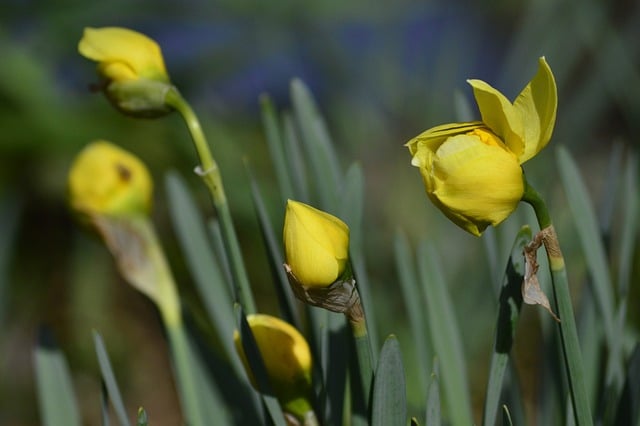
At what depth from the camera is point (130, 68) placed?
0.37m

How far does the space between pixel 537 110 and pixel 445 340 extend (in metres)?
0.14

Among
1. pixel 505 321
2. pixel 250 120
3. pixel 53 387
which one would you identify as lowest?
pixel 250 120

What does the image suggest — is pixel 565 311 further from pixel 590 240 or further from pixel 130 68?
pixel 130 68

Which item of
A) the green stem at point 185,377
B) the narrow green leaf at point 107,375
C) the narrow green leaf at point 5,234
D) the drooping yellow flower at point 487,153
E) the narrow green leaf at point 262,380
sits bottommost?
the narrow green leaf at point 5,234

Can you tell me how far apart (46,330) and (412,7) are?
1.08 m

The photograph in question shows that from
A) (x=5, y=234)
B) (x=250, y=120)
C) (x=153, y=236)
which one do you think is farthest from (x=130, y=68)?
(x=250, y=120)

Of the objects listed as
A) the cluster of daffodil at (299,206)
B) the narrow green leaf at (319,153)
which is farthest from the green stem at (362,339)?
the narrow green leaf at (319,153)

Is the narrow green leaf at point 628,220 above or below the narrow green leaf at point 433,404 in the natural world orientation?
above

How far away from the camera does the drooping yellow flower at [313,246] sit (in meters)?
0.29

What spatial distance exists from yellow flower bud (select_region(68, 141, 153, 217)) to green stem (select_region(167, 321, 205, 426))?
75mm

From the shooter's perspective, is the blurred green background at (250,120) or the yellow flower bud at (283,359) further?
the blurred green background at (250,120)

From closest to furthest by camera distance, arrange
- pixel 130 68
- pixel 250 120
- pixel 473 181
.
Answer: pixel 473 181, pixel 130 68, pixel 250 120

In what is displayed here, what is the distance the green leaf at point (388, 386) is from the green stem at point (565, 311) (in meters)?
0.05

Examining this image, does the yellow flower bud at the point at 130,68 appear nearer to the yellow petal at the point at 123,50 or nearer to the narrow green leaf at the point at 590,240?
the yellow petal at the point at 123,50
